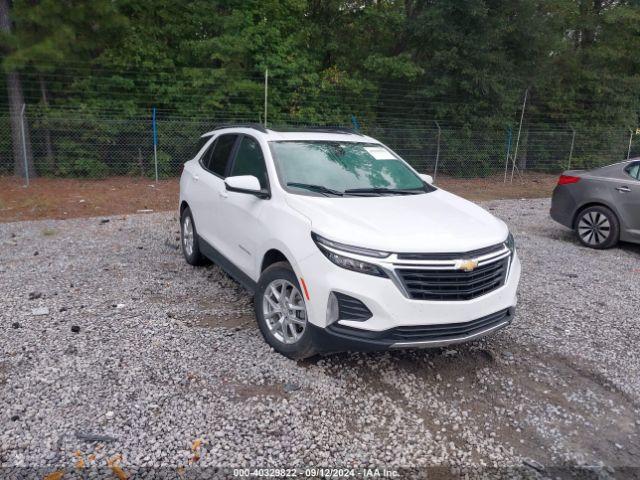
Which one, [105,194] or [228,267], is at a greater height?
[228,267]

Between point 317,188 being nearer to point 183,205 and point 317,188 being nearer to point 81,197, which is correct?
point 183,205

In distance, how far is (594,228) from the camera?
793cm

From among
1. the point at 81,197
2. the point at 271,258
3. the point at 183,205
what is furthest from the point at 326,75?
the point at 271,258

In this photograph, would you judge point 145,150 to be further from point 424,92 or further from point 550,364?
point 550,364

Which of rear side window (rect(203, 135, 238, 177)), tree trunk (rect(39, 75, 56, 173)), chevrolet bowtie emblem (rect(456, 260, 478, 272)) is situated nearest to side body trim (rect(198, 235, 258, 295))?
rear side window (rect(203, 135, 238, 177))

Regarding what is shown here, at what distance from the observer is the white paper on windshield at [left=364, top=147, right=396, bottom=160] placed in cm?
502

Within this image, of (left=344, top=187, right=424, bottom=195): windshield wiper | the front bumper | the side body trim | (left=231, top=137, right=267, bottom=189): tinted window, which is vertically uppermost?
(left=231, top=137, right=267, bottom=189): tinted window

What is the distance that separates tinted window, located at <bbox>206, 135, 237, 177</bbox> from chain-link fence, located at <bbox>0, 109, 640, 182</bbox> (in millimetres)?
8096

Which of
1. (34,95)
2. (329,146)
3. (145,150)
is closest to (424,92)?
(145,150)

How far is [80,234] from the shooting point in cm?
805

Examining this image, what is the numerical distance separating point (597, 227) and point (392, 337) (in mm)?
5906

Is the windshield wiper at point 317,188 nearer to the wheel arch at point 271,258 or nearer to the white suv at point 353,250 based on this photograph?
the white suv at point 353,250

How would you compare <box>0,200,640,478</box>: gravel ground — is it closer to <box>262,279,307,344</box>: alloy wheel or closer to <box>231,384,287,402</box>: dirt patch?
<box>231,384,287,402</box>: dirt patch

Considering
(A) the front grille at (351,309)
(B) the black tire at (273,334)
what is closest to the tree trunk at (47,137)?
(B) the black tire at (273,334)
